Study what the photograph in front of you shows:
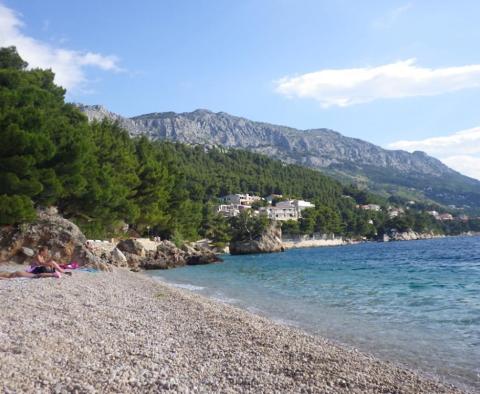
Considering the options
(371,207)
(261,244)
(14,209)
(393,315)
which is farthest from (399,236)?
(393,315)

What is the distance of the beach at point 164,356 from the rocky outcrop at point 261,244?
273 feet

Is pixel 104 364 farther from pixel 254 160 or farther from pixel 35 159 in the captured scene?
pixel 254 160

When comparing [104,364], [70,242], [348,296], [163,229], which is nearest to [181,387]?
[104,364]

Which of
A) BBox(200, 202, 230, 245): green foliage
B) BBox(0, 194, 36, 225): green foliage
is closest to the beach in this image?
BBox(0, 194, 36, 225): green foliage

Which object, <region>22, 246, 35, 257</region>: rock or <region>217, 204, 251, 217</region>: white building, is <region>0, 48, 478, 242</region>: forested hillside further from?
<region>217, 204, 251, 217</region>: white building

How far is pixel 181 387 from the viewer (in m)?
5.79

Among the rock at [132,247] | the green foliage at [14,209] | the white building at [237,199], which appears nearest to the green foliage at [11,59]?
the rock at [132,247]

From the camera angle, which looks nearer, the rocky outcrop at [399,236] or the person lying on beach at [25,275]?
the person lying on beach at [25,275]

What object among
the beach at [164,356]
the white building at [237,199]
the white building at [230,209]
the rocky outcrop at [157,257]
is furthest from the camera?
the white building at [237,199]

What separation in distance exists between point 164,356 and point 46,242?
68.4ft

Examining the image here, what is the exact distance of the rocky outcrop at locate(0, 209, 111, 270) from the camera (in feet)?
82.0

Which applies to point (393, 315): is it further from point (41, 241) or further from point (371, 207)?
point (371, 207)

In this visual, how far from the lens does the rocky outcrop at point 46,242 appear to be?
25000mm

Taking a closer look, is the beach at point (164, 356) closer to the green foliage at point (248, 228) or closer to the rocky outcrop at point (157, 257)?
the rocky outcrop at point (157, 257)
